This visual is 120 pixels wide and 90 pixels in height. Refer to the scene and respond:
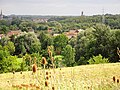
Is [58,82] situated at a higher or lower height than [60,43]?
higher

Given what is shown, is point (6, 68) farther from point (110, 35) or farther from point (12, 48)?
point (12, 48)

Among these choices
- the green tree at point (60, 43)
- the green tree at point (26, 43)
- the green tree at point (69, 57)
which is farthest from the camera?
the green tree at point (60, 43)

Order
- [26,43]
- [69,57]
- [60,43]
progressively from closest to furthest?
[69,57], [26,43], [60,43]

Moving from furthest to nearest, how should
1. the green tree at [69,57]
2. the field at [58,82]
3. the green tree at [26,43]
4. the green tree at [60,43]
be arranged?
1. the green tree at [60,43]
2. the green tree at [26,43]
3. the green tree at [69,57]
4. the field at [58,82]

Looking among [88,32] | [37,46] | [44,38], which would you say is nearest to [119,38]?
[88,32]

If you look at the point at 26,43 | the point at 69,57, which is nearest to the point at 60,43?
the point at 26,43

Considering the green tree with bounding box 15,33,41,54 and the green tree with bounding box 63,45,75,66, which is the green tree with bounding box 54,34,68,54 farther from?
the green tree with bounding box 63,45,75,66

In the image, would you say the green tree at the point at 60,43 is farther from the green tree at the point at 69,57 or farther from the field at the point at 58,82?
the field at the point at 58,82

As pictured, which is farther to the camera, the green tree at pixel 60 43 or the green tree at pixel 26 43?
the green tree at pixel 60 43

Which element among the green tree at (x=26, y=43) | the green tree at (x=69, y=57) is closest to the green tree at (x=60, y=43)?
the green tree at (x=26, y=43)

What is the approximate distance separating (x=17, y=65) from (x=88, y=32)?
12973 millimetres

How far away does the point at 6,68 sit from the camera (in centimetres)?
3553

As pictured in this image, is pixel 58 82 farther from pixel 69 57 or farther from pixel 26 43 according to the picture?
pixel 26 43

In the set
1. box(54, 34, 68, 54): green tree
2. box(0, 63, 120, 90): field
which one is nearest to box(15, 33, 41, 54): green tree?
box(54, 34, 68, 54): green tree
